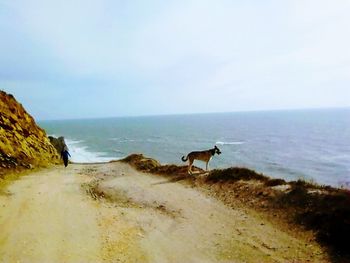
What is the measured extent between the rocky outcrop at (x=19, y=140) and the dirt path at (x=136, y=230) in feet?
24.2

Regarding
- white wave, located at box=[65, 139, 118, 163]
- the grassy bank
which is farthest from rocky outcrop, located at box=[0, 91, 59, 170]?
white wave, located at box=[65, 139, 118, 163]

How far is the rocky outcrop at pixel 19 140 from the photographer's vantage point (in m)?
27.3

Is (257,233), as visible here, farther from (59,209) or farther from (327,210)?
(59,209)

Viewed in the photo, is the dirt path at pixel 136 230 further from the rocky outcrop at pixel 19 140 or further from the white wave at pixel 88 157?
the white wave at pixel 88 157

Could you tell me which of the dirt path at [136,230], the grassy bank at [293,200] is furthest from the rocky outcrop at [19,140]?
the grassy bank at [293,200]

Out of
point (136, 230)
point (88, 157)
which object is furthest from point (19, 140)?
point (88, 157)

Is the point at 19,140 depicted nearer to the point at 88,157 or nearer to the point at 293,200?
the point at 293,200

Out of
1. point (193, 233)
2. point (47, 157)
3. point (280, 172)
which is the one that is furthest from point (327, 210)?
point (280, 172)

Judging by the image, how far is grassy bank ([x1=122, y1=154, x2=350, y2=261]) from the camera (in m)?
11.8

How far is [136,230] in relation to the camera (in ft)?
45.2

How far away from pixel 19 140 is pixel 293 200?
2356 centimetres

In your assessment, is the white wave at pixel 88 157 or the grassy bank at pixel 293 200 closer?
the grassy bank at pixel 293 200

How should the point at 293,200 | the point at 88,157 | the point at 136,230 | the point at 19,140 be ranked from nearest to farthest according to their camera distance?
the point at 136,230
the point at 293,200
the point at 19,140
the point at 88,157

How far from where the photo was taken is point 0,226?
14266mm
